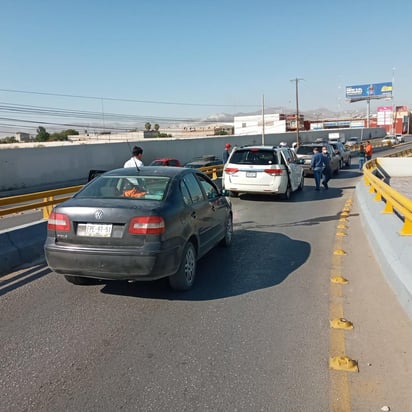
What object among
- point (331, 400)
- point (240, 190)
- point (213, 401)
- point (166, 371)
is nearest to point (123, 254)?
point (166, 371)

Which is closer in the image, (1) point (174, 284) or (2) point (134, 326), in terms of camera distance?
(2) point (134, 326)

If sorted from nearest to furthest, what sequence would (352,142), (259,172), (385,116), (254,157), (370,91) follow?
1. (259,172)
2. (254,157)
3. (352,142)
4. (385,116)
5. (370,91)

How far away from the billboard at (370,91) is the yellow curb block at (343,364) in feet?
426

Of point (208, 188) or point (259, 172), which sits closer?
point (208, 188)

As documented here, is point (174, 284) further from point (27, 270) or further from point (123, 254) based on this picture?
point (27, 270)

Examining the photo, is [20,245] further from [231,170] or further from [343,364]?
[231,170]

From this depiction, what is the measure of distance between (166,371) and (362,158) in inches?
994

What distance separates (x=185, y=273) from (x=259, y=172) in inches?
330

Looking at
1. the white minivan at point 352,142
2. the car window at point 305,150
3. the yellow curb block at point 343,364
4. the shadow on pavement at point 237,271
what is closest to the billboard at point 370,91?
the white minivan at point 352,142

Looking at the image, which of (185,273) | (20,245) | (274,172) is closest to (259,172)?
(274,172)

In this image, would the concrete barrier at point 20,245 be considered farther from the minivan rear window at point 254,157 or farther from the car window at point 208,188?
the minivan rear window at point 254,157

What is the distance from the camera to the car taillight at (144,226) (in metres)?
4.68

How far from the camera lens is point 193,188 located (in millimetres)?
6039

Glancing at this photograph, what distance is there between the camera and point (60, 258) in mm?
4887
